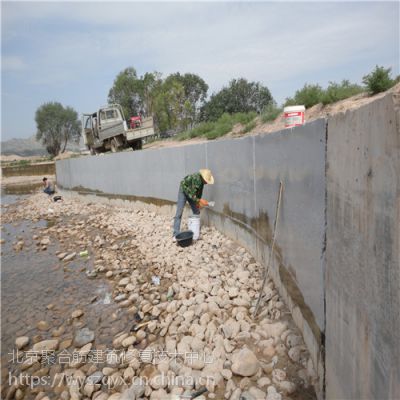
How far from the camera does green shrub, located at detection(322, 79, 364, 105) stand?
9.62m

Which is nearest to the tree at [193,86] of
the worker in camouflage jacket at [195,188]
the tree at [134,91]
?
the tree at [134,91]

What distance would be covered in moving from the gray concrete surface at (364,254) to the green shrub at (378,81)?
24.1 feet

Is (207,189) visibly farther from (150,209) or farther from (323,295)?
(323,295)

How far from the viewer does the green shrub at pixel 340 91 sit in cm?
962

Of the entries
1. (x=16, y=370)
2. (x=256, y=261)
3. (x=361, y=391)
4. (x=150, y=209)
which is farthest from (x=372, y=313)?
(x=150, y=209)

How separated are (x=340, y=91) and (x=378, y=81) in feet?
5.29

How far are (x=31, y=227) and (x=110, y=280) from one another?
728cm

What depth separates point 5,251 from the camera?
9008 mm

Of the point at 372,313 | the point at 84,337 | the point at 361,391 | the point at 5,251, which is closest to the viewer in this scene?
the point at 372,313

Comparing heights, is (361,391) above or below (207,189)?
below

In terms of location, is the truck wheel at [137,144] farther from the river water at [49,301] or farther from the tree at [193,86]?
the tree at [193,86]

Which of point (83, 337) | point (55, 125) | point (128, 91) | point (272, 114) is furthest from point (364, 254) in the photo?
point (55, 125)

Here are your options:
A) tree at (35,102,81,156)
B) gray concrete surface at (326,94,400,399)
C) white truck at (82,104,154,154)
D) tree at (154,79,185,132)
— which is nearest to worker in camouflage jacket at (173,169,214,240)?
gray concrete surface at (326,94,400,399)

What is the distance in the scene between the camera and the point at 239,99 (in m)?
32.8
